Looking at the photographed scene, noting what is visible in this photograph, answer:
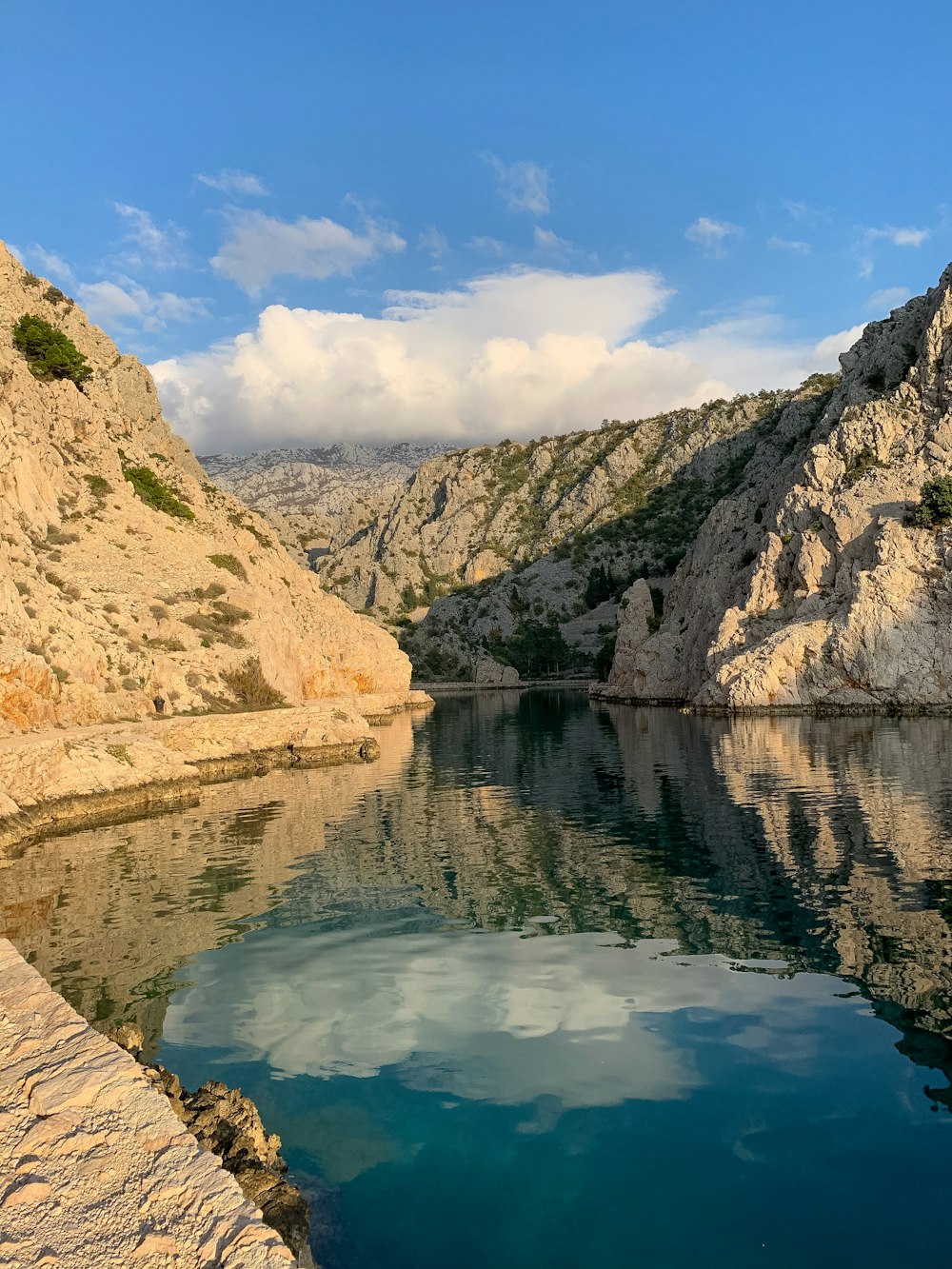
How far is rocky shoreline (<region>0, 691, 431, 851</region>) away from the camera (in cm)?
2872

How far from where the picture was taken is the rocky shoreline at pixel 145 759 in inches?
1131

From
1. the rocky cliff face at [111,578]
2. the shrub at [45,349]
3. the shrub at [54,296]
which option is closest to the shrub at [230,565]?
the rocky cliff face at [111,578]

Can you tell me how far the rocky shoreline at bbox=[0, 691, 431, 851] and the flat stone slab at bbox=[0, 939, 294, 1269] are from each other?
19.4 m

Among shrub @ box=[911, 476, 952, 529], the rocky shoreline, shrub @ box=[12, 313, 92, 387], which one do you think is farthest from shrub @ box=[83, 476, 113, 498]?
shrub @ box=[911, 476, 952, 529]

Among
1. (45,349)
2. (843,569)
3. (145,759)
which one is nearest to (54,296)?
(45,349)

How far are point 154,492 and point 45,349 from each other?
12592 millimetres

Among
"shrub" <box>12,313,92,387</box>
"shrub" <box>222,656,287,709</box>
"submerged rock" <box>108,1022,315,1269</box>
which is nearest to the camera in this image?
"submerged rock" <box>108,1022,315,1269</box>

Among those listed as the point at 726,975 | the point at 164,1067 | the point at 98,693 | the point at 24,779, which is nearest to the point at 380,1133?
the point at 164,1067

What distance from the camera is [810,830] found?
24422 millimetres

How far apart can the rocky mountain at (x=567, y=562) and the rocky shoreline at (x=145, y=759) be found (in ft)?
342

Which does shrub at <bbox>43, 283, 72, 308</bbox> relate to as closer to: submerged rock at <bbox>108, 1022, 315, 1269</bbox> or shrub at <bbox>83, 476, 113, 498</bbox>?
shrub at <bbox>83, 476, 113, 498</bbox>

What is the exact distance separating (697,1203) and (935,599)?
66778mm

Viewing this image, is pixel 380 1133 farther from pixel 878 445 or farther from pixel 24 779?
pixel 878 445

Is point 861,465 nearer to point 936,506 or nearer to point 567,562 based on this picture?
point 936,506
